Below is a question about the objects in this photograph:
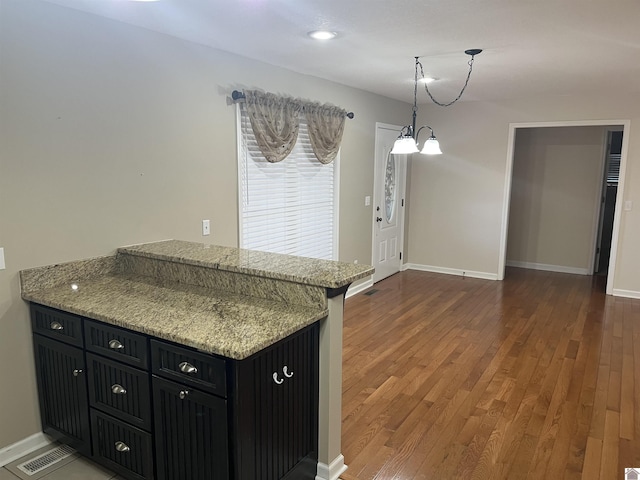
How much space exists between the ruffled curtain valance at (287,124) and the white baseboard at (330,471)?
2417mm

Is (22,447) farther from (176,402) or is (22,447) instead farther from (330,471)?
(330,471)

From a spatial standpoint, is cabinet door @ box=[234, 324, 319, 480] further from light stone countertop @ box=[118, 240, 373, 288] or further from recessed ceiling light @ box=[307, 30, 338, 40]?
recessed ceiling light @ box=[307, 30, 338, 40]

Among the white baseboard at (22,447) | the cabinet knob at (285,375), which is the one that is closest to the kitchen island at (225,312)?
the cabinet knob at (285,375)

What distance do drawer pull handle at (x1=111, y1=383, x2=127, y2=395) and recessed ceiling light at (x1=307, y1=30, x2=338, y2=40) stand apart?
2.28 metres

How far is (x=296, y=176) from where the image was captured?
14.6ft

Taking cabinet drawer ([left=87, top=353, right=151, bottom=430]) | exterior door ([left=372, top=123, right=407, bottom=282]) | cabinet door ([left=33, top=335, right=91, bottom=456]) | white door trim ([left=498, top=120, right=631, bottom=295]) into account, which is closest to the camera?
cabinet drawer ([left=87, top=353, right=151, bottom=430])

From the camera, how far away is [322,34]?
2.96 m

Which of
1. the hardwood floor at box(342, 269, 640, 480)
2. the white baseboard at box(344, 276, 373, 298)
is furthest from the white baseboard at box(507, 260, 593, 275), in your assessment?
the white baseboard at box(344, 276, 373, 298)

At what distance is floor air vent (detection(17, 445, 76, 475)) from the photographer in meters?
2.43

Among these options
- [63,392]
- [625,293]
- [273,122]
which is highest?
[273,122]

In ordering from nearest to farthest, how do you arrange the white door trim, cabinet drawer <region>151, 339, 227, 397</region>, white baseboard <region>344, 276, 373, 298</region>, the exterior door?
cabinet drawer <region>151, 339, 227, 397</region>, the white door trim, white baseboard <region>344, 276, 373, 298</region>, the exterior door

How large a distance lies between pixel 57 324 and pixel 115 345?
466 millimetres

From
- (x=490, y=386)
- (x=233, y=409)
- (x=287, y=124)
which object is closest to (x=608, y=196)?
(x=490, y=386)

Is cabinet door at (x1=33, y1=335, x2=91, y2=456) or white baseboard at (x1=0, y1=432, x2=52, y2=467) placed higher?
cabinet door at (x1=33, y1=335, x2=91, y2=456)
